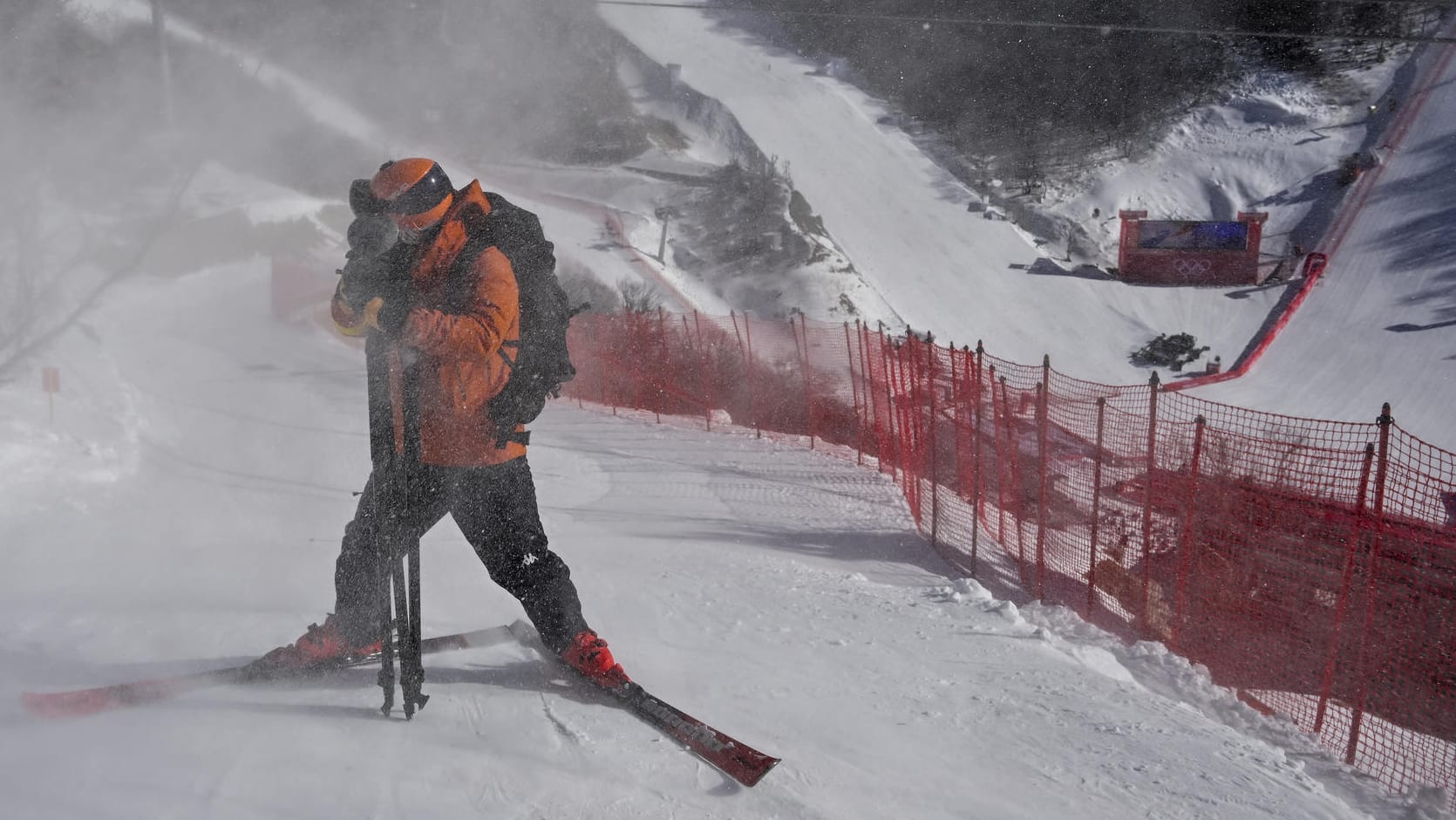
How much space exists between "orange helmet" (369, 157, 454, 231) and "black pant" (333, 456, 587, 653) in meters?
0.63

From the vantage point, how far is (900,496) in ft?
22.7

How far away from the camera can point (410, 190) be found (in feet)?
7.52

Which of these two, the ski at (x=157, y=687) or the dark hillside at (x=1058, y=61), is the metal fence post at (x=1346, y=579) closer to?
the ski at (x=157, y=687)

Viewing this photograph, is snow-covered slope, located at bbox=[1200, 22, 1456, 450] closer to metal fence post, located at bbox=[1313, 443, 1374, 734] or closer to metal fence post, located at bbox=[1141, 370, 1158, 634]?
metal fence post, located at bbox=[1141, 370, 1158, 634]

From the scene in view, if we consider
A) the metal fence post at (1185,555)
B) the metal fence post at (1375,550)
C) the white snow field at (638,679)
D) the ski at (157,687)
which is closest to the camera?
the white snow field at (638,679)

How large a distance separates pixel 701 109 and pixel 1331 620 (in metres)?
39.3

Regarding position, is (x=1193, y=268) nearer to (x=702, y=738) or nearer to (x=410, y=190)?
(x=702, y=738)

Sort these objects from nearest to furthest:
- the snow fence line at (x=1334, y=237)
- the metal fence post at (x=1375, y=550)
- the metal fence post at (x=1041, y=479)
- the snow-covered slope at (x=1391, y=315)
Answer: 1. the metal fence post at (x=1375, y=550)
2. the metal fence post at (x=1041, y=479)
3. the snow-covered slope at (x=1391, y=315)
4. the snow fence line at (x=1334, y=237)

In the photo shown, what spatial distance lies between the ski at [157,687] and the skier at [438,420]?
39 millimetres

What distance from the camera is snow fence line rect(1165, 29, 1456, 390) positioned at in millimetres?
23469

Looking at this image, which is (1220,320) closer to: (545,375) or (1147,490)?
(1147,490)

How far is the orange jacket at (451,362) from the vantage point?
7.50 feet

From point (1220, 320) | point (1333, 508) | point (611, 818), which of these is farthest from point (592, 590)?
point (1220, 320)

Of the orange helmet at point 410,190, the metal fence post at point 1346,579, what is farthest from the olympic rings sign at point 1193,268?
the orange helmet at point 410,190
